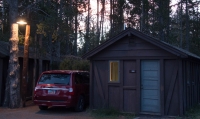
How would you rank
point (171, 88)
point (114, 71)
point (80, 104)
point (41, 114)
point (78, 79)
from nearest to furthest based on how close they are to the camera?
point (171, 88), point (41, 114), point (114, 71), point (80, 104), point (78, 79)

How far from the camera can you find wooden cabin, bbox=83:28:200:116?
1169cm

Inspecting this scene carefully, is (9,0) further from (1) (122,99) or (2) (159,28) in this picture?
(2) (159,28)

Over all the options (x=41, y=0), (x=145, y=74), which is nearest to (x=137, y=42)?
(x=145, y=74)

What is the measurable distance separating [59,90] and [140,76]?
3.39 metres

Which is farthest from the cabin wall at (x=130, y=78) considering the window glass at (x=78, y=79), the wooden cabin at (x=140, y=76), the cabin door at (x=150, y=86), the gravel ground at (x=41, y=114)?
the gravel ground at (x=41, y=114)

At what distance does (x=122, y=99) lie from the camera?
12.6m

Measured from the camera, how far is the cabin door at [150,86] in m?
12.0

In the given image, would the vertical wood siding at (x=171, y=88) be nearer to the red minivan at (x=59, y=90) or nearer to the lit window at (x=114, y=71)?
the lit window at (x=114, y=71)

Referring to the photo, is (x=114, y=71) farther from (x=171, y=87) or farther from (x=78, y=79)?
(x=171, y=87)

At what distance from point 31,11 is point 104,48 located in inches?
214

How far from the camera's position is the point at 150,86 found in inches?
479

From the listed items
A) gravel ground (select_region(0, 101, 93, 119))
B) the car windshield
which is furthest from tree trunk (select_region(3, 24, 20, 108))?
the car windshield

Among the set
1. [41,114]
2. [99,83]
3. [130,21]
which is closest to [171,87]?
[99,83]

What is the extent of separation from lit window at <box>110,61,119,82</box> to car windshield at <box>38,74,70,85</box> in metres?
1.90
